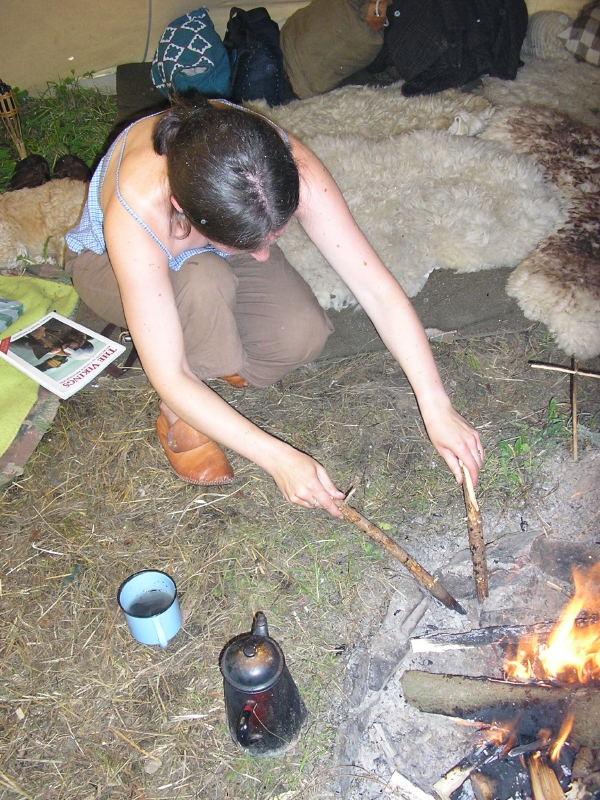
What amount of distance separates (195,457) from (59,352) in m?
0.95

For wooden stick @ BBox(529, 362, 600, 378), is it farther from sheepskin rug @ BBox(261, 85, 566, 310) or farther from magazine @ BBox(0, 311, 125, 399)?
magazine @ BBox(0, 311, 125, 399)

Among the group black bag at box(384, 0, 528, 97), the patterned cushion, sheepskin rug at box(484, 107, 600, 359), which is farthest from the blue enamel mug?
the patterned cushion

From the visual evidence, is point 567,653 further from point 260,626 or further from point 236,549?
point 236,549

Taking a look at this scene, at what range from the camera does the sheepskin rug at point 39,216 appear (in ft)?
10.1

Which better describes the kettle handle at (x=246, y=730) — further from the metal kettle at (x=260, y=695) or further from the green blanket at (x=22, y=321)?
the green blanket at (x=22, y=321)

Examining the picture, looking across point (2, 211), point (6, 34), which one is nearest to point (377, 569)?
point (2, 211)

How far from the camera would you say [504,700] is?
1562 mm

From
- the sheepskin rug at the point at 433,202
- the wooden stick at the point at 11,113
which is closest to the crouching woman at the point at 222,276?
the sheepskin rug at the point at 433,202

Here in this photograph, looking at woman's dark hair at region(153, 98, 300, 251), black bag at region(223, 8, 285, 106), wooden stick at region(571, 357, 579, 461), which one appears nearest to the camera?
woman's dark hair at region(153, 98, 300, 251)

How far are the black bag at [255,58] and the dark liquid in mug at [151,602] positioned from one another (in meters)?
2.86

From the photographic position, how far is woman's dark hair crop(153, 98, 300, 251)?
1319mm

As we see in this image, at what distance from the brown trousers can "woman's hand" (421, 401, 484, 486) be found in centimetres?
71

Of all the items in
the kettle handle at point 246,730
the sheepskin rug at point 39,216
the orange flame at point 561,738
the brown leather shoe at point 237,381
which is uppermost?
the sheepskin rug at point 39,216

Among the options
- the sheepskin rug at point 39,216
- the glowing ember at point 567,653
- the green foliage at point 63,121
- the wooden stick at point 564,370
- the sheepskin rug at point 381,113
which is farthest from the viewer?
the green foliage at point 63,121
